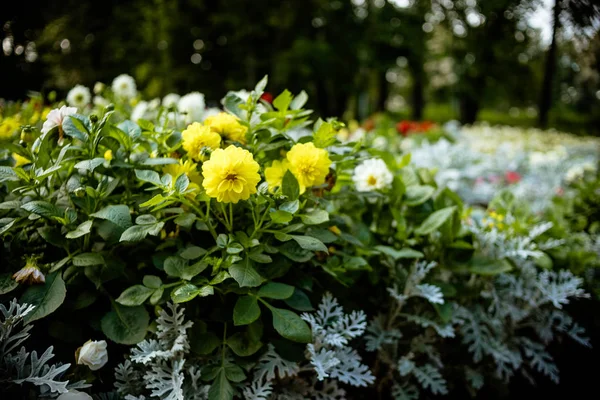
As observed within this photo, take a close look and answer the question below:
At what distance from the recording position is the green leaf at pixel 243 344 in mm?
1184

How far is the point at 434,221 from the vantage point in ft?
5.12

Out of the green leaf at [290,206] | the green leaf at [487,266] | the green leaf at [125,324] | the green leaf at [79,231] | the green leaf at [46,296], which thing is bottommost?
the green leaf at [125,324]

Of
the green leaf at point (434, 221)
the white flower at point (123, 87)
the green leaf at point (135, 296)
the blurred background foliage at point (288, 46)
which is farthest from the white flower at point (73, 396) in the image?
the blurred background foliage at point (288, 46)

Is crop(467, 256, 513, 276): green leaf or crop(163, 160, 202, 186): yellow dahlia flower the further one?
crop(467, 256, 513, 276): green leaf

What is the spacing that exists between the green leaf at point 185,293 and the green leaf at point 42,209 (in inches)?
14.5

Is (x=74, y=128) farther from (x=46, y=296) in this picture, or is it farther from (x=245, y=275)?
(x=245, y=275)

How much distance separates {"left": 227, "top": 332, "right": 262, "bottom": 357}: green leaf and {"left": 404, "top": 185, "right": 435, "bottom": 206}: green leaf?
0.77 metres

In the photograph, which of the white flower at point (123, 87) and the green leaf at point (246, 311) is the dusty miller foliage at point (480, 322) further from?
the white flower at point (123, 87)

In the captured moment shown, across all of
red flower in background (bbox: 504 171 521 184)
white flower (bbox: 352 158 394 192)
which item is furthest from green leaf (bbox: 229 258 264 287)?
red flower in background (bbox: 504 171 521 184)

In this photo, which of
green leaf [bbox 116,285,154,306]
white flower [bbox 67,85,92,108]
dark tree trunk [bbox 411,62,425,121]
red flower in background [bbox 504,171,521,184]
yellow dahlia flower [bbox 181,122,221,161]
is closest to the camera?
green leaf [bbox 116,285,154,306]

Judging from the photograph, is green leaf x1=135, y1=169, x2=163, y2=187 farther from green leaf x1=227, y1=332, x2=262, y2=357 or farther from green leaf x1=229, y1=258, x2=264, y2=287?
green leaf x1=227, y1=332, x2=262, y2=357

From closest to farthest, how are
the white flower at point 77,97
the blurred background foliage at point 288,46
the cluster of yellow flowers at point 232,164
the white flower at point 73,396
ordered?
the white flower at point 73,396 < the cluster of yellow flowers at point 232,164 < the white flower at point 77,97 < the blurred background foliage at point 288,46

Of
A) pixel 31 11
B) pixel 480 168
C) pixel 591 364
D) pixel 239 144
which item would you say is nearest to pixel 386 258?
pixel 239 144

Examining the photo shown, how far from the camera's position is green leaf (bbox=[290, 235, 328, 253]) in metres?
1.11
